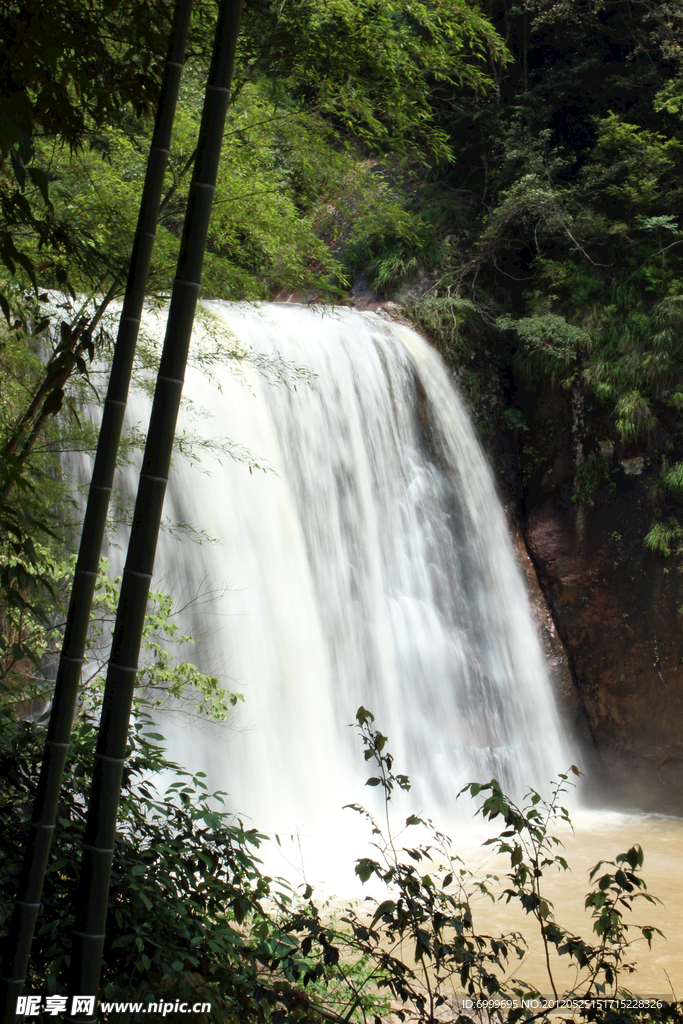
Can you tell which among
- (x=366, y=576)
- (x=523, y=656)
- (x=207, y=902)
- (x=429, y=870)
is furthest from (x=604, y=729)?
(x=207, y=902)

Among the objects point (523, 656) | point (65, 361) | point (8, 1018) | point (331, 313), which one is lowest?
point (8, 1018)

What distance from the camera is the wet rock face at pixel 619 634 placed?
919 centimetres

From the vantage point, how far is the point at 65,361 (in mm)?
1839

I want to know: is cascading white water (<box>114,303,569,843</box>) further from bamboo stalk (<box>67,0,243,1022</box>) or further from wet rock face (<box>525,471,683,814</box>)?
bamboo stalk (<box>67,0,243,1022</box>)

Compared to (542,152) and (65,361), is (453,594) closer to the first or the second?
(542,152)

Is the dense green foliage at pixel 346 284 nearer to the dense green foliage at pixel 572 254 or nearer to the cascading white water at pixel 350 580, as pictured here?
the dense green foliage at pixel 572 254

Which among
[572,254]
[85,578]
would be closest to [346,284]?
[85,578]

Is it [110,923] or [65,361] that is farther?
[110,923]

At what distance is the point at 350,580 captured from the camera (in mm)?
8148

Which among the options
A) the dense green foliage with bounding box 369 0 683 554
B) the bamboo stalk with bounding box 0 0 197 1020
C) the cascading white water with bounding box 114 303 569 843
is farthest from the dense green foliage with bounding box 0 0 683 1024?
the cascading white water with bounding box 114 303 569 843

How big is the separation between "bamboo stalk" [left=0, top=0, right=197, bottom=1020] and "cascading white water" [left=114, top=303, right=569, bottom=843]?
4.54 m

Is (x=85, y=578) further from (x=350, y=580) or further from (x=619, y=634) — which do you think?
(x=619, y=634)

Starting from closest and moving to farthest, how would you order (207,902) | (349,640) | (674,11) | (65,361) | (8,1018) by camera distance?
(8,1018), (65,361), (207,902), (349,640), (674,11)

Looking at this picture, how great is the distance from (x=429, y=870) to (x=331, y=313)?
6026 millimetres
